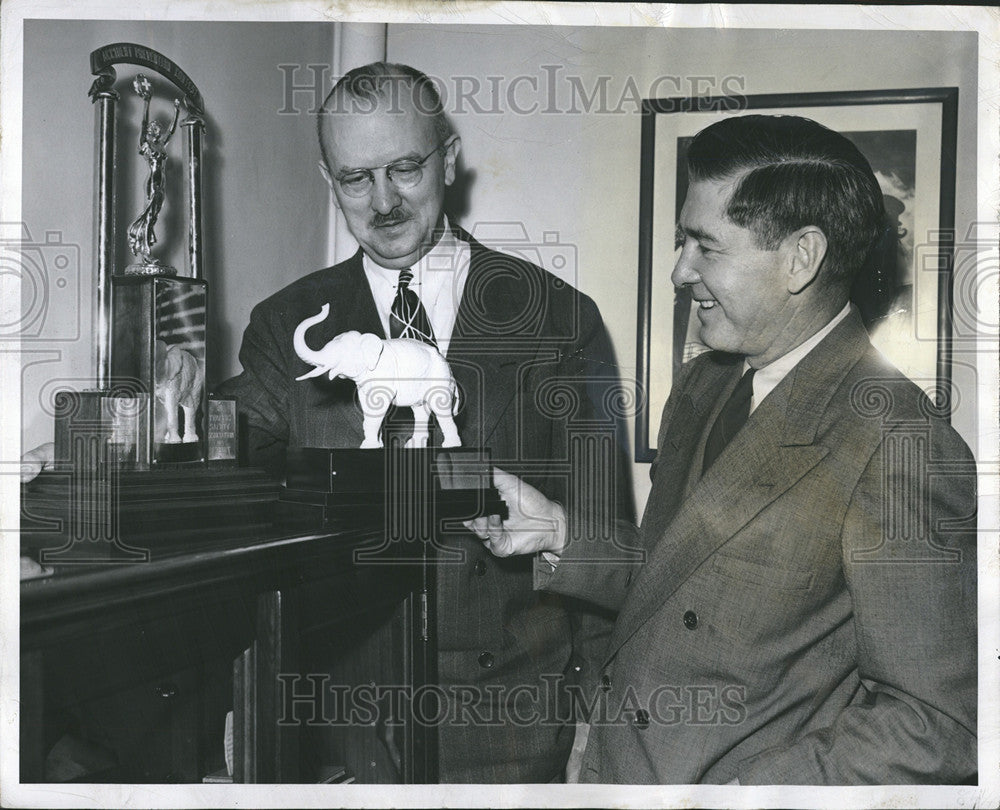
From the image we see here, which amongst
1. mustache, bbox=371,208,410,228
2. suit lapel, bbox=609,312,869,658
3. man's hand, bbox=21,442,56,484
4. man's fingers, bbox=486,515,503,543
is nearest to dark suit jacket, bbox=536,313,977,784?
suit lapel, bbox=609,312,869,658

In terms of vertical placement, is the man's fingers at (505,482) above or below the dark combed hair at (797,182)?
below

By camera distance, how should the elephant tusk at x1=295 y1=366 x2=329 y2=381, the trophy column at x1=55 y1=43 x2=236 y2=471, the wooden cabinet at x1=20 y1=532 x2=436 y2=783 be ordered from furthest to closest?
the elephant tusk at x1=295 y1=366 x2=329 y2=381 → the trophy column at x1=55 y1=43 x2=236 y2=471 → the wooden cabinet at x1=20 y1=532 x2=436 y2=783

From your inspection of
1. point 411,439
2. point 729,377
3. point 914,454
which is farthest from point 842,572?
point 411,439

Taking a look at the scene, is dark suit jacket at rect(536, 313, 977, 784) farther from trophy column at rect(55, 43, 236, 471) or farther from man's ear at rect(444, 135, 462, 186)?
trophy column at rect(55, 43, 236, 471)

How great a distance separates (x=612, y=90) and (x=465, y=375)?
506 mm

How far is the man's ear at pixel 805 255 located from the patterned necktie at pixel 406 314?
558 mm

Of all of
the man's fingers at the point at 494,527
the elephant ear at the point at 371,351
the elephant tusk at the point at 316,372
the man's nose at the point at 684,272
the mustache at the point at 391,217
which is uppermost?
the mustache at the point at 391,217

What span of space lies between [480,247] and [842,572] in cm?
73

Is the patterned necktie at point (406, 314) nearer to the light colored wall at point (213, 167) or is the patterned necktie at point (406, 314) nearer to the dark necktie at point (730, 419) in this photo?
the light colored wall at point (213, 167)

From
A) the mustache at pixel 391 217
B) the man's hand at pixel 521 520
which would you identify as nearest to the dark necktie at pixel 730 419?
the man's hand at pixel 521 520

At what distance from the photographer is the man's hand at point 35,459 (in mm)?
1273

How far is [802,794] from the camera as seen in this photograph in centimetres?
131

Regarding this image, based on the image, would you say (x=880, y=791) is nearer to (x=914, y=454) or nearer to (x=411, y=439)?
(x=914, y=454)

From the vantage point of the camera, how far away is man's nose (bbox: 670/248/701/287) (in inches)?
53.1
